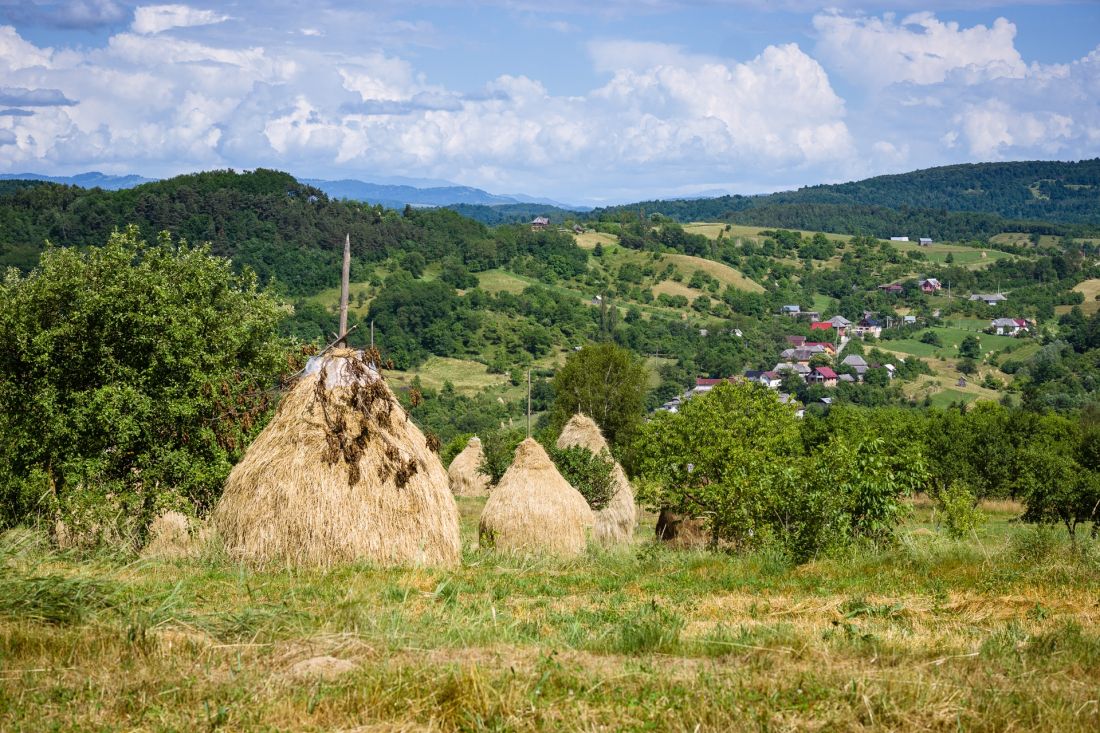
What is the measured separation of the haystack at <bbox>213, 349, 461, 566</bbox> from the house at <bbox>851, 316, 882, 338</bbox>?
5722 inches

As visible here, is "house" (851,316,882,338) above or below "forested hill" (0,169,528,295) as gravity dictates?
below

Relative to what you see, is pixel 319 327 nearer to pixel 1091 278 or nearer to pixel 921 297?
pixel 921 297

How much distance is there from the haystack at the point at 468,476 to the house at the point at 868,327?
380ft

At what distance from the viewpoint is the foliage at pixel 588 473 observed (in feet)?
98.2

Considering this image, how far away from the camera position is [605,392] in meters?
55.1

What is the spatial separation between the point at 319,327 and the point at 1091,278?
465 feet

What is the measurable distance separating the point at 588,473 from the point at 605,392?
2523 centimetres

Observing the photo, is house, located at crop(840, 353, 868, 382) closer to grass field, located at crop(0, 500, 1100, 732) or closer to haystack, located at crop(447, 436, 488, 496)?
haystack, located at crop(447, 436, 488, 496)

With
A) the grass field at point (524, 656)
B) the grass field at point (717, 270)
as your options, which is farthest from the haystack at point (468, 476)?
the grass field at point (717, 270)

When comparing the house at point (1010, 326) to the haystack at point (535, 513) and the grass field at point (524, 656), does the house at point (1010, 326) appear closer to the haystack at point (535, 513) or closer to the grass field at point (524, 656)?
the haystack at point (535, 513)

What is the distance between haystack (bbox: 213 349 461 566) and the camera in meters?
Answer: 11.4

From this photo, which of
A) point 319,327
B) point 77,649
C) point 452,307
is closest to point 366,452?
point 77,649

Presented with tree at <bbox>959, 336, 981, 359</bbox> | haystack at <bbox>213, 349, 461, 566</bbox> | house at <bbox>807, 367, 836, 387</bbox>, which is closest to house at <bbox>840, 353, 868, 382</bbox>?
house at <bbox>807, 367, 836, 387</bbox>

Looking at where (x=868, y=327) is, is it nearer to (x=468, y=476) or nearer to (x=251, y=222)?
(x=251, y=222)
